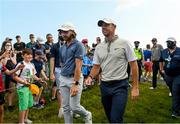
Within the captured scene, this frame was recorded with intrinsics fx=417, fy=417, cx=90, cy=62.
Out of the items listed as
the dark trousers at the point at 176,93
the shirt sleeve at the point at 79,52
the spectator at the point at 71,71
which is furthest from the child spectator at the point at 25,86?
the dark trousers at the point at 176,93

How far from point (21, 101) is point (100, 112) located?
11.3ft

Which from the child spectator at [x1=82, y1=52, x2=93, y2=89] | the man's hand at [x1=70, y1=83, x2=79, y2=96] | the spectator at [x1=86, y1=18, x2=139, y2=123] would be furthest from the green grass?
the spectator at [x1=86, y1=18, x2=139, y2=123]

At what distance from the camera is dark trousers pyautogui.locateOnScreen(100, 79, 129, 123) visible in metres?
7.12

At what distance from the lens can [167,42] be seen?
12883 millimetres

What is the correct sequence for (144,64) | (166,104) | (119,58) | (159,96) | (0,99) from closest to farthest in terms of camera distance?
(119,58)
(0,99)
(166,104)
(159,96)
(144,64)

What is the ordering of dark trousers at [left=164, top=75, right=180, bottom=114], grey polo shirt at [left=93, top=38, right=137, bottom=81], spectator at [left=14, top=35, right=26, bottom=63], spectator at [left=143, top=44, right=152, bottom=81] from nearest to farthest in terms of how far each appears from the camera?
grey polo shirt at [left=93, top=38, right=137, bottom=81]
dark trousers at [left=164, top=75, right=180, bottom=114]
spectator at [left=14, top=35, right=26, bottom=63]
spectator at [left=143, top=44, right=152, bottom=81]

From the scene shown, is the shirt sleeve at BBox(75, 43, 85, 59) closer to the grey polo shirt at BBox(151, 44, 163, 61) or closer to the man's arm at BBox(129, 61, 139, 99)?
the man's arm at BBox(129, 61, 139, 99)

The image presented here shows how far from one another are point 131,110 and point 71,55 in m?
5.49

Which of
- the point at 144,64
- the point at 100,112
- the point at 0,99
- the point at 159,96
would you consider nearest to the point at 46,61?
the point at 100,112

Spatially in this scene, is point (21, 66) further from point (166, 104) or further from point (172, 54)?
point (166, 104)

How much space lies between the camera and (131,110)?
13602mm

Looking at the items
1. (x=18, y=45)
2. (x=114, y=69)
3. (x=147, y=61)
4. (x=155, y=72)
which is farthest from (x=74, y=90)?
(x=147, y=61)

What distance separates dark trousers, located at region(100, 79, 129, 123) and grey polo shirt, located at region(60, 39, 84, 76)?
51.7 inches

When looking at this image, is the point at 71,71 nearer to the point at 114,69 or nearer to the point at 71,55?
the point at 71,55
